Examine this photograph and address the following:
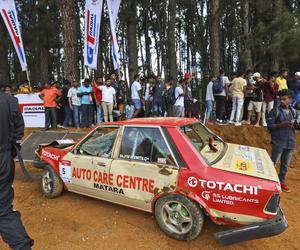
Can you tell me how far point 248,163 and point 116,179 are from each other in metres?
1.89

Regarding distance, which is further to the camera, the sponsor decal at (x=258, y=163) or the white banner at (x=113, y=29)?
the white banner at (x=113, y=29)

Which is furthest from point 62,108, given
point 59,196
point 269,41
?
point 269,41

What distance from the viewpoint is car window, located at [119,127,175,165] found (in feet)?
14.0

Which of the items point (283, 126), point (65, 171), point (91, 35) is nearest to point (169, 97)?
point (91, 35)

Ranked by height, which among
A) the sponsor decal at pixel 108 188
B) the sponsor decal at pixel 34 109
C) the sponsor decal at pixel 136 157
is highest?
the sponsor decal at pixel 34 109

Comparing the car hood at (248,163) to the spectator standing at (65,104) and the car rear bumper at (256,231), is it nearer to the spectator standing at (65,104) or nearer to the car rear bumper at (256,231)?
the car rear bumper at (256,231)

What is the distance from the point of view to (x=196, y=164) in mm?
3977

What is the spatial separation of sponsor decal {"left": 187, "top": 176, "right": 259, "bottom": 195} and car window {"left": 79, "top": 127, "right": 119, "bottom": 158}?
58.3 inches

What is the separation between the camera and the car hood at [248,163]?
151 inches

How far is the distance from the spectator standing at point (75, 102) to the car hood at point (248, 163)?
6414 mm

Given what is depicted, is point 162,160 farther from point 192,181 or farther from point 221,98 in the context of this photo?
point 221,98

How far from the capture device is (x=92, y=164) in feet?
16.0

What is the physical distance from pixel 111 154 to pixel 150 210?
40.7 inches

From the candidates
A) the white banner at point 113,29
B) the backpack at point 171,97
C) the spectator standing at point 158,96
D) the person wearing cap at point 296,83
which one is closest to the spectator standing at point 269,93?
the person wearing cap at point 296,83
